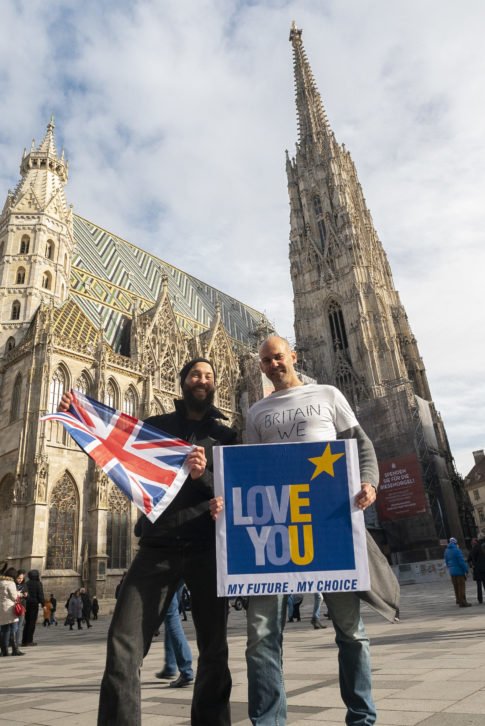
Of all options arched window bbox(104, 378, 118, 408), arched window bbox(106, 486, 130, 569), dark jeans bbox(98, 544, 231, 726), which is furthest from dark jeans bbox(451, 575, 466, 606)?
arched window bbox(104, 378, 118, 408)

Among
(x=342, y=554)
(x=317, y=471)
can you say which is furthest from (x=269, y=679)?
(x=317, y=471)

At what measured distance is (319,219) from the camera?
47.7m

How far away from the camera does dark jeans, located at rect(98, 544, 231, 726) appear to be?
7.90 feet

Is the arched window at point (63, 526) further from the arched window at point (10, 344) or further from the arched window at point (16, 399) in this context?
the arched window at point (10, 344)

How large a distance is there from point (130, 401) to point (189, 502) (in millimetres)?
26715

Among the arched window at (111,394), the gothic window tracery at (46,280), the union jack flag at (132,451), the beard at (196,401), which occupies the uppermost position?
the gothic window tracery at (46,280)

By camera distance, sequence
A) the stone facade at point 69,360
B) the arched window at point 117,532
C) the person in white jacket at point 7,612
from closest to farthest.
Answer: the person in white jacket at point 7,612 < the stone facade at point 69,360 < the arched window at point 117,532

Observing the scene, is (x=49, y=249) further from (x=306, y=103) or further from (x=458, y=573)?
(x=306, y=103)

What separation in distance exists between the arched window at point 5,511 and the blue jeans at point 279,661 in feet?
71.4

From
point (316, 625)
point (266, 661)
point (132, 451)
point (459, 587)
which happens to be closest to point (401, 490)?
point (459, 587)

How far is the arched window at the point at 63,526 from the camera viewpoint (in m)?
22.4

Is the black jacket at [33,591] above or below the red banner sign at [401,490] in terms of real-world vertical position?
below

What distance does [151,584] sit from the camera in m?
2.74

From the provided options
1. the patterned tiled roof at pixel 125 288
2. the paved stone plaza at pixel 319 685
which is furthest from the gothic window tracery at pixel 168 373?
the paved stone plaza at pixel 319 685
